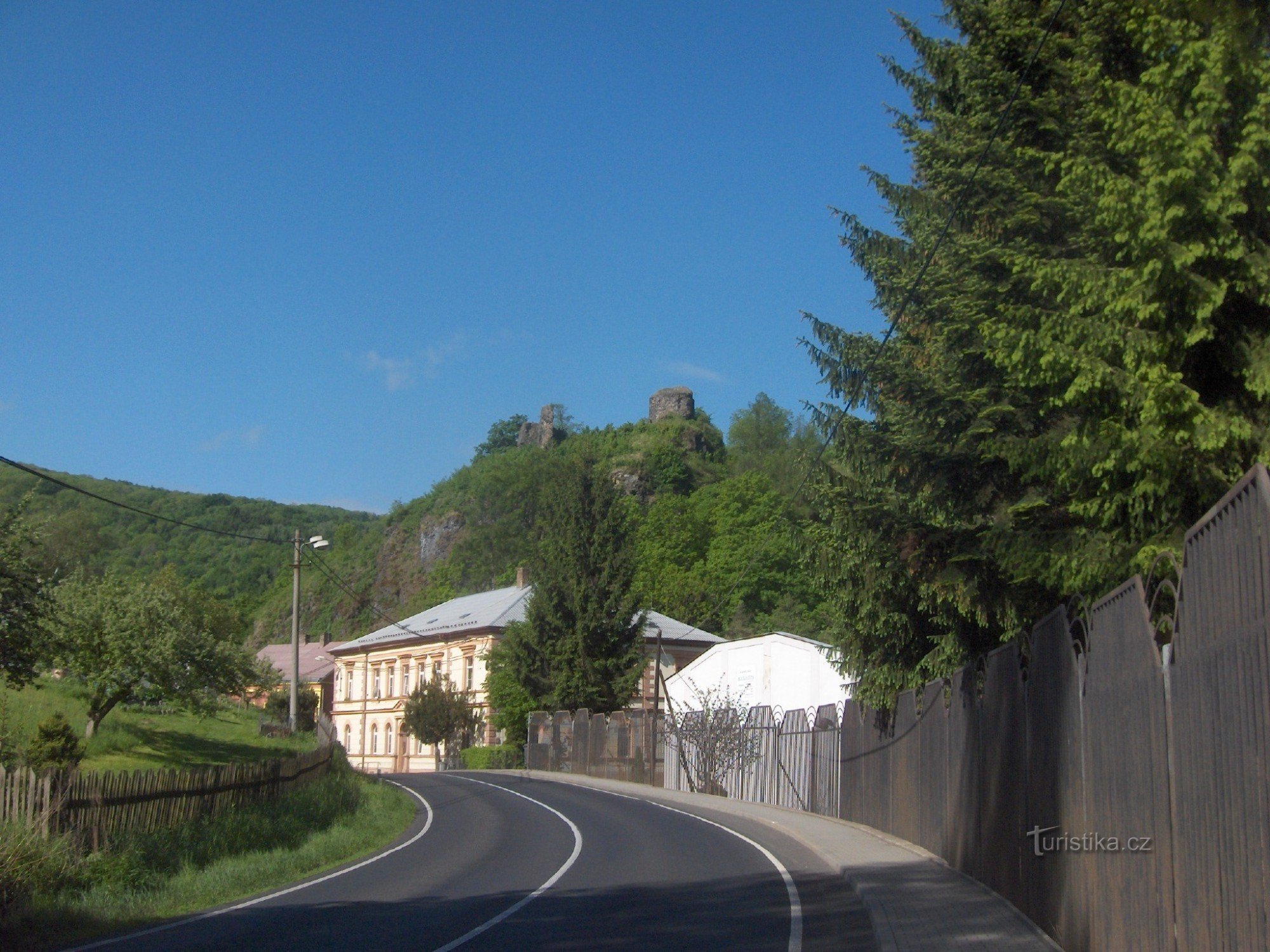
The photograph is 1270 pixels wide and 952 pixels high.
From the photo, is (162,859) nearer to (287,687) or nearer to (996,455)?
(996,455)

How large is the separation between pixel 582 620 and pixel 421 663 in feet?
71.1

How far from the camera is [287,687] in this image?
8588cm

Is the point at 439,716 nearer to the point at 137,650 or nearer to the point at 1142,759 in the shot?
the point at 137,650

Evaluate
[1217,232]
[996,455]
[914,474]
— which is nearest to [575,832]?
[914,474]

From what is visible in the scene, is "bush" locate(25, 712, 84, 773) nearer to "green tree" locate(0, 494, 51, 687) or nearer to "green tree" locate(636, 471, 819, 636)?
"green tree" locate(0, 494, 51, 687)

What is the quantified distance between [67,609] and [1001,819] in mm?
32101

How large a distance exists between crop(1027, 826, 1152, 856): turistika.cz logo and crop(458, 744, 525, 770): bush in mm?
45669

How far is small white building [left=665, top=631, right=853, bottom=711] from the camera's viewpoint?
40.8 m

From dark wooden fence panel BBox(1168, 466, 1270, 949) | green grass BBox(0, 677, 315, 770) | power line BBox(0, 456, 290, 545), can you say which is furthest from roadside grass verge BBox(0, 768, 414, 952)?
green grass BBox(0, 677, 315, 770)

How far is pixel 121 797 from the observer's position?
14930 mm

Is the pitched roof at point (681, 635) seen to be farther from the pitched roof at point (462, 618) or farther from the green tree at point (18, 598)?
the green tree at point (18, 598)

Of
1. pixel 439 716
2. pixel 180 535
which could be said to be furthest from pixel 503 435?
pixel 439 716

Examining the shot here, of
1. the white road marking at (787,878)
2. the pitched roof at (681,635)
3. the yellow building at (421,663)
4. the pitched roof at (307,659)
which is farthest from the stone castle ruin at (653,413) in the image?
the white road marking at (787,878)

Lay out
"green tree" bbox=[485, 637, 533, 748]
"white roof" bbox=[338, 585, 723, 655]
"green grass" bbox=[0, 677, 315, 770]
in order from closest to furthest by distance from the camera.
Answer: "green grass" bbox=[0, 677, 315, 770]
"green tree" bbox=[485, 637, 533, 748]
"white roof" bbox=[338, 585, 723, 655]
